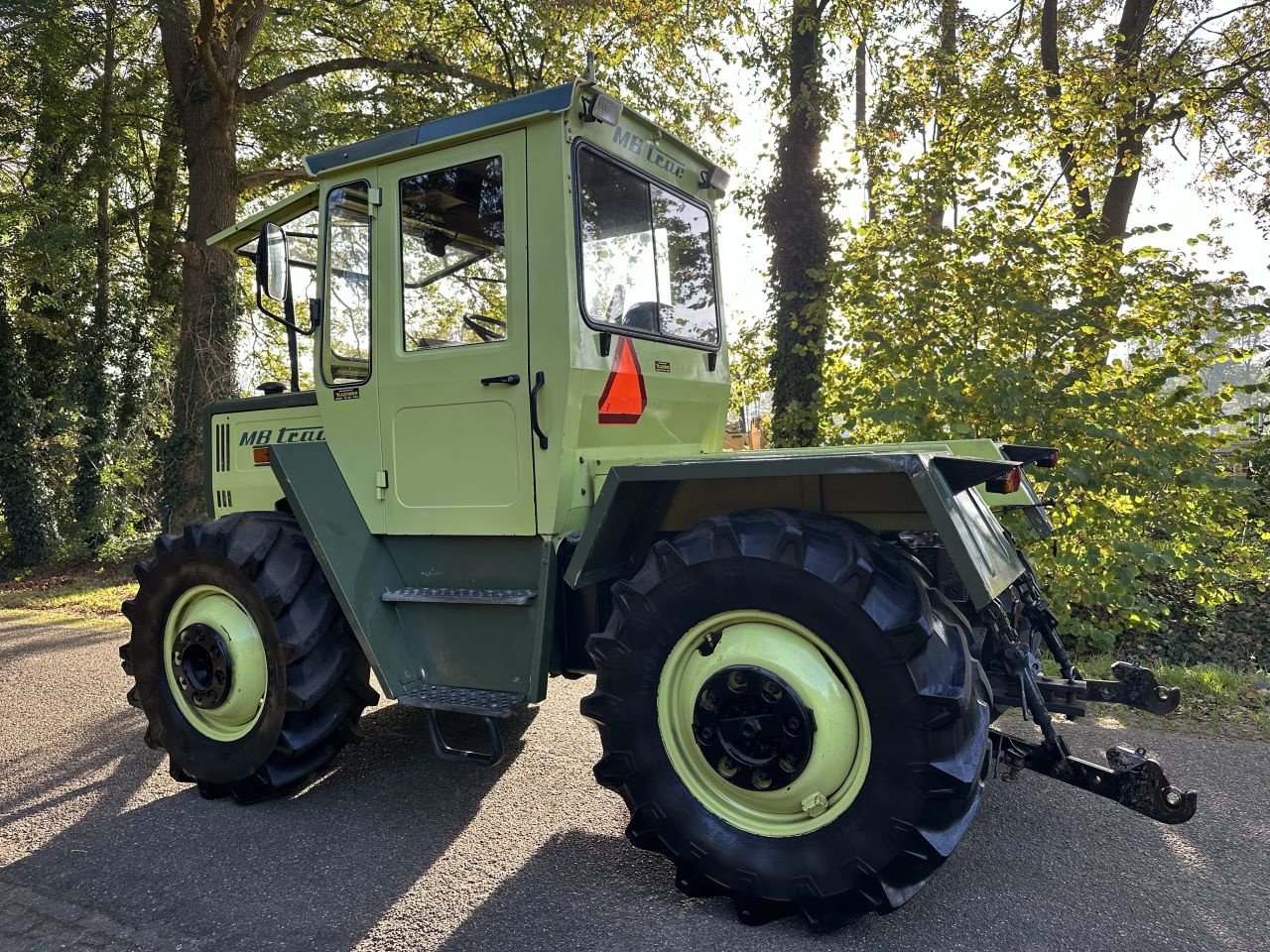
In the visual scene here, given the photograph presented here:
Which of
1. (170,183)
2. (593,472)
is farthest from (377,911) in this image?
(170,183)

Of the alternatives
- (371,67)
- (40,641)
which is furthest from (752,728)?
(371,67)

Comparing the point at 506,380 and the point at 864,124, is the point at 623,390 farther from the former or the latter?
the point at 864,124

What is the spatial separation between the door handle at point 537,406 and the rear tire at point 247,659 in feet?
4.01

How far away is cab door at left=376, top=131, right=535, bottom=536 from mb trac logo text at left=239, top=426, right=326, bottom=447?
0.48 metres

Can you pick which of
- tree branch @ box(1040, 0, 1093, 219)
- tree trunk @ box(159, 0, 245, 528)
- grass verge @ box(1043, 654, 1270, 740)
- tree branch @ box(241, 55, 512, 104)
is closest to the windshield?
grass verge @ box(1043, 654, 1270, 740)

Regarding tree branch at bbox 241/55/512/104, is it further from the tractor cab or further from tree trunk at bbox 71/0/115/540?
the tractor cab

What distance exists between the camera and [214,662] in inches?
144

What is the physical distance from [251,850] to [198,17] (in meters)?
11.4

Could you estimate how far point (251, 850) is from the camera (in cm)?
321

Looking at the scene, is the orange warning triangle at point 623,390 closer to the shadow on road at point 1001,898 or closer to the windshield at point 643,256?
the windshield at point 643,256

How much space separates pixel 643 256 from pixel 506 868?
98.1 inches

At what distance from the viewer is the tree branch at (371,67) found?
11.0 meters

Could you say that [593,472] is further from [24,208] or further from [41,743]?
[24,208]

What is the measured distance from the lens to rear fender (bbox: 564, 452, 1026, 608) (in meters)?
A: 2.50
